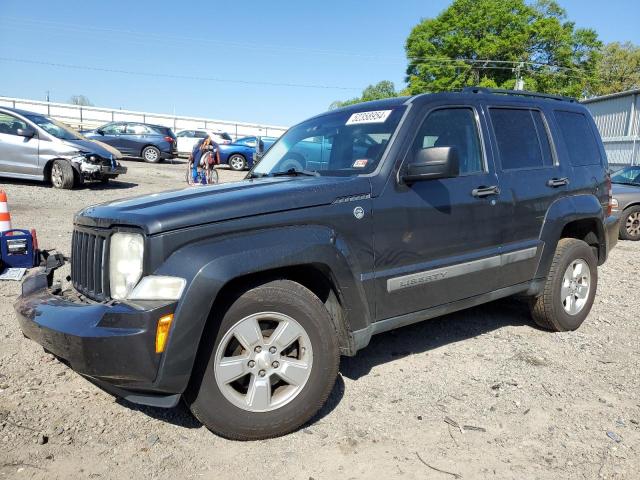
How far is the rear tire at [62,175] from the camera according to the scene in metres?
11.7

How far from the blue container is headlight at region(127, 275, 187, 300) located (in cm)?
381

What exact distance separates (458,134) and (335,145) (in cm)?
92

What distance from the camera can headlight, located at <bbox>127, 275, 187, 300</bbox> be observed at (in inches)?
96.2

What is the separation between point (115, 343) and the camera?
238 centimetres

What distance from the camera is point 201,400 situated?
262cm

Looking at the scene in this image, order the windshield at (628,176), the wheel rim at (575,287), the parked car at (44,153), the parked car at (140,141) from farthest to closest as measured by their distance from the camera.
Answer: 1. the parked car at (140,141)
2. the parked car at (44,153)
3. the windshield at (628,176)
4. the wheel rim at (575,287)

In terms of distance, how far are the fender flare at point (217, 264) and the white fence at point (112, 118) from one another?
33.4 meters

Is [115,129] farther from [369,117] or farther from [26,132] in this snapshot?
[369,117]

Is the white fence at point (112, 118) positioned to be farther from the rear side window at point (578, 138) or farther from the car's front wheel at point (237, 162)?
the rear side window at point (578, 138)

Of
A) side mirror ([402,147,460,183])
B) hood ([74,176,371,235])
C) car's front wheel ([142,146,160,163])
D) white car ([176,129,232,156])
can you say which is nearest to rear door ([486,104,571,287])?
side mirror ([402,147,460,183])

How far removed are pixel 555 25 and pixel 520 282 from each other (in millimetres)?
44043

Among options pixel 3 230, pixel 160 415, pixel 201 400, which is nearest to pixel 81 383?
pixel 160 415

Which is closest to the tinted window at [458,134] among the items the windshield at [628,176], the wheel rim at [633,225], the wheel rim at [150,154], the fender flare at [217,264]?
the fender flare at [217,264]

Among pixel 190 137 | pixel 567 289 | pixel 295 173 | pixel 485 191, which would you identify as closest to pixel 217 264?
pixel 295 173
